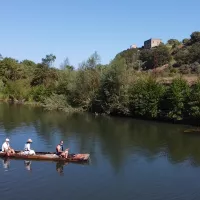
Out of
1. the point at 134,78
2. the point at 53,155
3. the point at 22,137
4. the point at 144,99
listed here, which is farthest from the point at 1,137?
the point at 134,78

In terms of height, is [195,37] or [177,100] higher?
[195,37]

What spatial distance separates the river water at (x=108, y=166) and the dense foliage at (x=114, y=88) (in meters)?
6.09

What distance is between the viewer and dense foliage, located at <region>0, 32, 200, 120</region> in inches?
2119

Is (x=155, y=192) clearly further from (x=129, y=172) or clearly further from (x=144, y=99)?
(x=144, y=99)

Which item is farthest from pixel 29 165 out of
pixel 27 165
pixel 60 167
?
A: pixel 60 167

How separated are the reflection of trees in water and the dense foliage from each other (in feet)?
11.6

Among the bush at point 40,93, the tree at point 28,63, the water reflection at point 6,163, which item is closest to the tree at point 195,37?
the bush at point 40,93

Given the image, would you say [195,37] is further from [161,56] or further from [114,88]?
[114,88]

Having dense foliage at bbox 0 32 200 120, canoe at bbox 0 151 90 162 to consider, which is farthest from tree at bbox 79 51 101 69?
canoe at bbox 0 151 90 162

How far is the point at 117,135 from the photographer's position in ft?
142

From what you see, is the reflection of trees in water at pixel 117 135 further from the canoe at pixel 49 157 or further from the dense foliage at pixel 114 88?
the dense foliage at pixel 114 88

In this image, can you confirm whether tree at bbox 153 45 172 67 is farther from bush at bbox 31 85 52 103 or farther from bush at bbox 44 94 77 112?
bush at bbox 44 94 77 112

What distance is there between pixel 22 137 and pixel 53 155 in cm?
1200

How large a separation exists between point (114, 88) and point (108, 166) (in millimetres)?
33662
